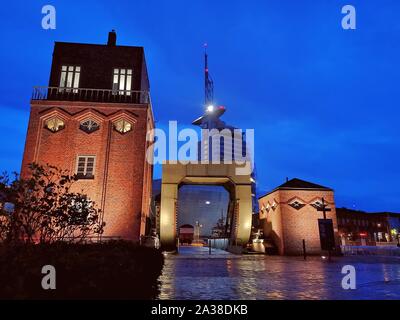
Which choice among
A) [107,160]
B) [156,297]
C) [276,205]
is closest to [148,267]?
[156,297]

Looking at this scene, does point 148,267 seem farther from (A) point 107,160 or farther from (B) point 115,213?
(A) point 107,160

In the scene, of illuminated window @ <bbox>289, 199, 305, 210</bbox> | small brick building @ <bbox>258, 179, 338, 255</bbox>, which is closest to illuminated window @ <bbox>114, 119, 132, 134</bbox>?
small brick building @ <bbox>258, 179, 338, 255</bbox>

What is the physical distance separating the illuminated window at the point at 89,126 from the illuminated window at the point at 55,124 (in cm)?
158

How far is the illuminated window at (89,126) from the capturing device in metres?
23.9

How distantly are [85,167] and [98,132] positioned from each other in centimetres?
313

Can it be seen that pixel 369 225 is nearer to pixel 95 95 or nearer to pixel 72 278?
pixel 95 95

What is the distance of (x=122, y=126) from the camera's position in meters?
24.3

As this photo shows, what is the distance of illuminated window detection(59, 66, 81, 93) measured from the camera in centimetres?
2561

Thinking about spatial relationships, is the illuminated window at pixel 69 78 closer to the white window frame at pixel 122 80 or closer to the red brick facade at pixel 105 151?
the red brick facade at pixel 105 151

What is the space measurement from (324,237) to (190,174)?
13.6 meters

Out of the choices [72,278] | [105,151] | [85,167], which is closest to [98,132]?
[105,151]

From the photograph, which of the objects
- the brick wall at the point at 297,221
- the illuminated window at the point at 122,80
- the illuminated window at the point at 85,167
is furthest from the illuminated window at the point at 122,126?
the brick wall at the point at 297,221
